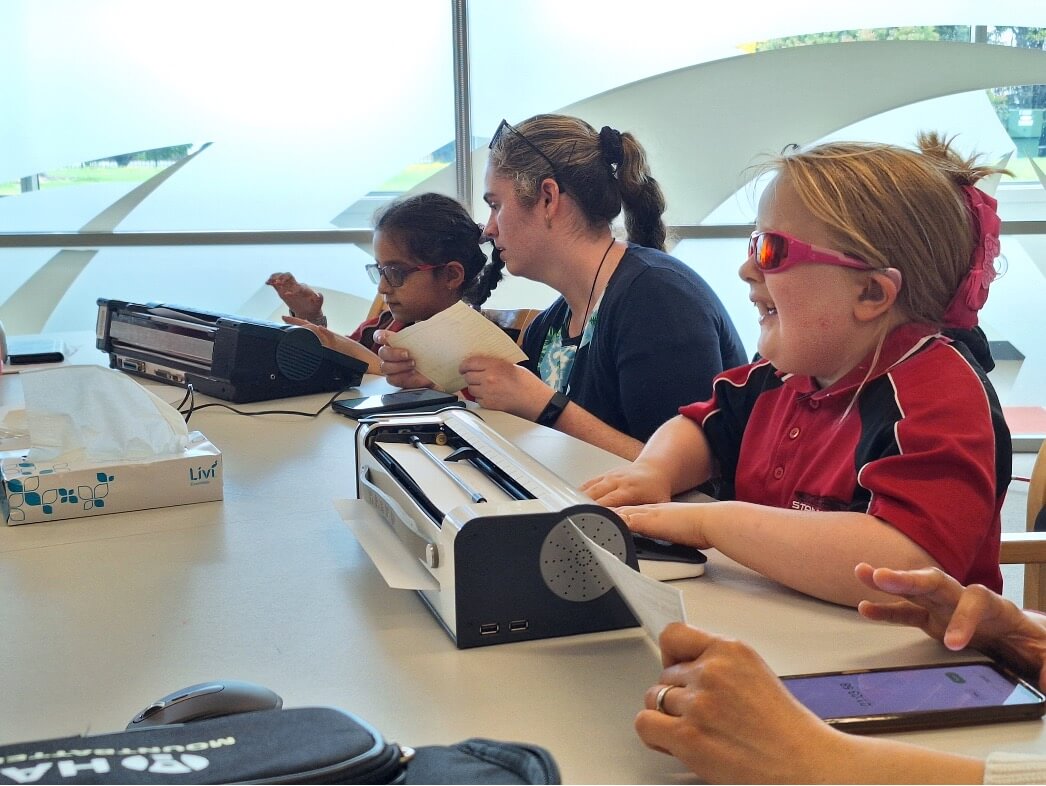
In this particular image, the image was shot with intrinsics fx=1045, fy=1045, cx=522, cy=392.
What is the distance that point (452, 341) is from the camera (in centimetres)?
203

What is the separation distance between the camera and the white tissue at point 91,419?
1414 millimetres

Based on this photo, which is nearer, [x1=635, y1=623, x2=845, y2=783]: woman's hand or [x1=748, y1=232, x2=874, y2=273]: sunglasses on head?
[x1=635, y1=623, x2=845, y2=783]: woman's hand

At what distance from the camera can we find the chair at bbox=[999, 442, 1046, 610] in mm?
1469

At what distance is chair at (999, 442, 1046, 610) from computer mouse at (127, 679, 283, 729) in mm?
1000

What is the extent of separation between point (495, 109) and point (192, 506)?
279cm

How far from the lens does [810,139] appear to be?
3.84 m

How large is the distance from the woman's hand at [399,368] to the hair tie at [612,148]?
0.60 metres

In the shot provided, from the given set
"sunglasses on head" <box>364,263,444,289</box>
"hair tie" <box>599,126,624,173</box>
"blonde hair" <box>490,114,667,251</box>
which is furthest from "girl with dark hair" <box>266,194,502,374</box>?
"hair tie" <box>599,126,624,173</box>

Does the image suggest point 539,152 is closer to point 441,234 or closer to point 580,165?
point 580,165

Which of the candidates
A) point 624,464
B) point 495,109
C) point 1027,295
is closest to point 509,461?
point 624,464

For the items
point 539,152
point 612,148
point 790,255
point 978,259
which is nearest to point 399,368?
point 539,152

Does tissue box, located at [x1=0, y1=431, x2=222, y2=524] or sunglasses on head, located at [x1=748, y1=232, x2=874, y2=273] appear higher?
sunglasses on head, located at [x1=748, y1=232, x2=874, y2=273]

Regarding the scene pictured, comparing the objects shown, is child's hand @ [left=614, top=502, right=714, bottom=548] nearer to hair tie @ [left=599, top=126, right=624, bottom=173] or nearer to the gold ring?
the gold ring

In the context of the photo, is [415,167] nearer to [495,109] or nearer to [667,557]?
[495,109]
